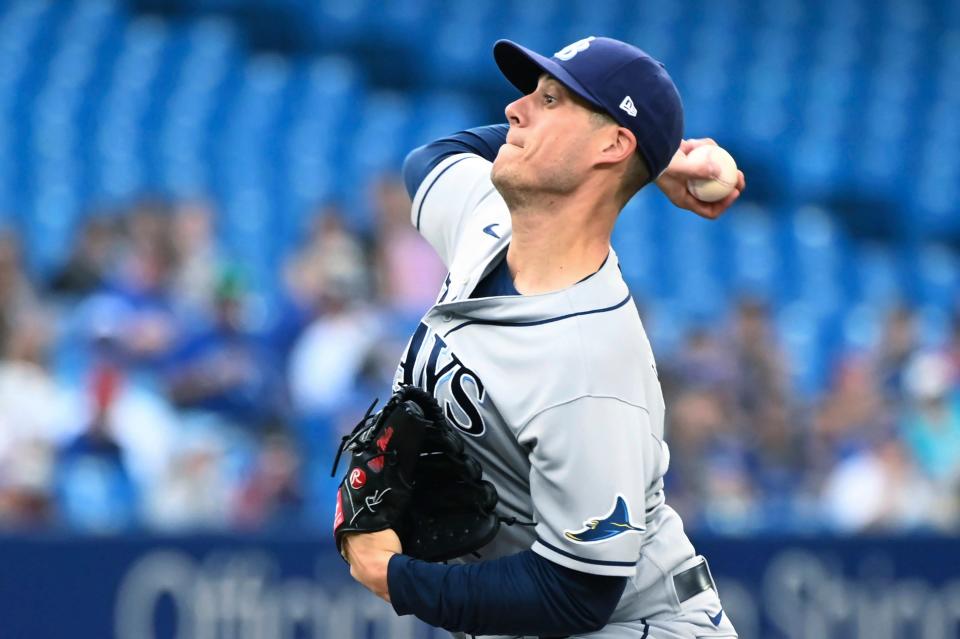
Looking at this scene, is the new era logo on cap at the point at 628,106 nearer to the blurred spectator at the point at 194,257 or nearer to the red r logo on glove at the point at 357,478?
the red r logo on glove at the point at 357,478

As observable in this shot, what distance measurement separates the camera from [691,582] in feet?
10.1

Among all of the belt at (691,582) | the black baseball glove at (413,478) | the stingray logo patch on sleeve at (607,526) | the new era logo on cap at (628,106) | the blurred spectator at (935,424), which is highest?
the new era logo on cap at (628,106)

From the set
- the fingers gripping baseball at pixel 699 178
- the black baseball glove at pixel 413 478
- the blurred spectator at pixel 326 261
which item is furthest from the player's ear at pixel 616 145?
the blurred spectator at pixel 326 261

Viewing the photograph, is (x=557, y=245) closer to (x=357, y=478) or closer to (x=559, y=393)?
(x=559, y=393)

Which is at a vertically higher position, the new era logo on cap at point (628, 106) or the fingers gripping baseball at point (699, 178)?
the new era logo on cap at point (628, 106)

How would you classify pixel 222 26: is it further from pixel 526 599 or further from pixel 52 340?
pixel 526 599

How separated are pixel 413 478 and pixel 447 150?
35.0 inches

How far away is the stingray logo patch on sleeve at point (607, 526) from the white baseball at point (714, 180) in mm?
715

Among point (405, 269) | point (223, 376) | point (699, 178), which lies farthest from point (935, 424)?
point (699, 178)

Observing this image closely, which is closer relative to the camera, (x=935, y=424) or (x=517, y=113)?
(x=517, y=113)

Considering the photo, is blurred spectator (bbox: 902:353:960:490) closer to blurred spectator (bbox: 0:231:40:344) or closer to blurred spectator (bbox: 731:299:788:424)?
blurred spectator (bbox: 731:299:788:424)

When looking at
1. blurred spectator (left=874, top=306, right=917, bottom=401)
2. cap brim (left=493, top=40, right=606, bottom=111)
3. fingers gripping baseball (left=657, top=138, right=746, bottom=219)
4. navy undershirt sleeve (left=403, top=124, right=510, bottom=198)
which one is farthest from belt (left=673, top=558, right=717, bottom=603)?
blurred spectator (left=874, top=306, right=917, bottom=401)

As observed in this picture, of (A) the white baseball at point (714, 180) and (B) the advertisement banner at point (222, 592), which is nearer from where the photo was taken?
(A) the white baseball at point (714, 180)

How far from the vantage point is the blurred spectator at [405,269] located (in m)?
7.77
